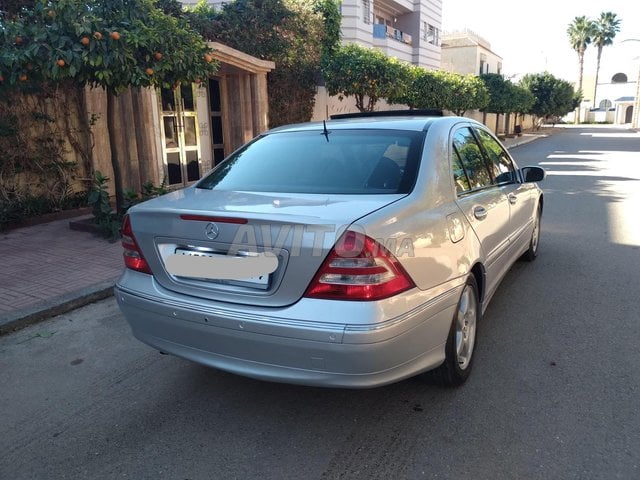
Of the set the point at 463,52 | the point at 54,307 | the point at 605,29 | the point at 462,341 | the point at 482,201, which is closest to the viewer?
the point at 462,341

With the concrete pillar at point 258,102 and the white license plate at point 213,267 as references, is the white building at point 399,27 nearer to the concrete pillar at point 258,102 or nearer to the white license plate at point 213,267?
the concrete pillar at point 258,102

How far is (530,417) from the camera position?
9.23 feet

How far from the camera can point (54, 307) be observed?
4.55 metres

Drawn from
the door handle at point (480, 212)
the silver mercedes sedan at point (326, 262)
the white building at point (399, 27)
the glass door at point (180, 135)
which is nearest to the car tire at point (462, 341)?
the silver mercedes sedan at point (326, 262)

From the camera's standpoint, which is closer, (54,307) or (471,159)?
(471,159)

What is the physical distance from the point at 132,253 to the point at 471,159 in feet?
7.66

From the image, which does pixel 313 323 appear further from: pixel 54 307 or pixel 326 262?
pixel 54 307

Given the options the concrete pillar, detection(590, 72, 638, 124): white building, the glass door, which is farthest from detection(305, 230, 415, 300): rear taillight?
detection(590, 72, 638, 124): white building

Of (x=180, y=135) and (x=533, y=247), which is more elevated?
(x=180, y=135)

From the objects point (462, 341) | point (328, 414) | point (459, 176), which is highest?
point (459, 176)

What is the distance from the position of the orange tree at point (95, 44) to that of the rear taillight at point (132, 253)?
12.0 ft

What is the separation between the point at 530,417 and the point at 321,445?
1.14m

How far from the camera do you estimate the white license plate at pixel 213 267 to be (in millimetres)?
2502

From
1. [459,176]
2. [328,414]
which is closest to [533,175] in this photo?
[459,176]
